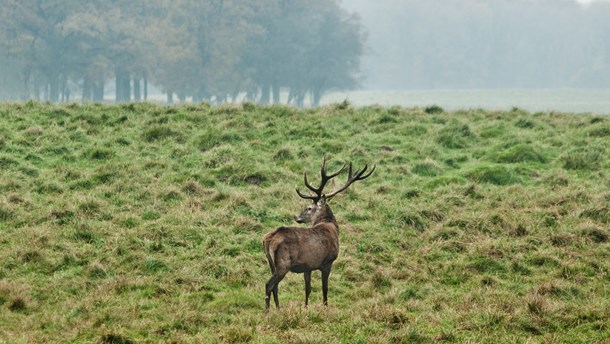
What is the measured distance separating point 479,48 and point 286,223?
→ 152m

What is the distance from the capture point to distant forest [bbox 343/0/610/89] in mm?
146750

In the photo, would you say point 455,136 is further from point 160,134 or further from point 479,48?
point 479,48

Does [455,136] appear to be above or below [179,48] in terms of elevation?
below

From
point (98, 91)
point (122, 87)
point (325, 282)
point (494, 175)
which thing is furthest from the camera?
point (122, 87)

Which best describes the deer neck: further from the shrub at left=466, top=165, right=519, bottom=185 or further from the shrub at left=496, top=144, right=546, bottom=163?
the shrub at left=496, top=144, right=546, bottom=163

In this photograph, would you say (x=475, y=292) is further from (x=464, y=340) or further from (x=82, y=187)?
(x=82, y=187)

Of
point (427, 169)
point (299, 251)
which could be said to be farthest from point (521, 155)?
point (299, 251)

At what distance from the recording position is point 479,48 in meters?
159

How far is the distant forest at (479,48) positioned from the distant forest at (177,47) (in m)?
51.3

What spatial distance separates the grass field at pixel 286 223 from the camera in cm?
949

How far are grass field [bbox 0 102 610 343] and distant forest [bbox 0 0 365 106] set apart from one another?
166 ft

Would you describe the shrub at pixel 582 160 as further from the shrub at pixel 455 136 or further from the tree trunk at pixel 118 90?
the tree trunk at pixel 118 90

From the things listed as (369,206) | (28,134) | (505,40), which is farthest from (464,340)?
(505,40)

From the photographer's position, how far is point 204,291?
1105 cm
